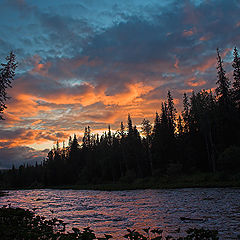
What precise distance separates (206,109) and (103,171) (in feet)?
111

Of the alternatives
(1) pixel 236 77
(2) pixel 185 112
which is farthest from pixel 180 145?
(1) pixel 236 77

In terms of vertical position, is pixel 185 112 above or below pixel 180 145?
above

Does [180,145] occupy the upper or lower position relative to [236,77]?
lower

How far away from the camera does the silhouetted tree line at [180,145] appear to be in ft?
130

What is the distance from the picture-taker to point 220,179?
31.1 metres

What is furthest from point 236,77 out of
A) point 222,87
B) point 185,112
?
point 185,112

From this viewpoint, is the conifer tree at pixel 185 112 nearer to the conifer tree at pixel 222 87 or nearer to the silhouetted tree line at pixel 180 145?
the silhouetted tree line at pixel 180 145

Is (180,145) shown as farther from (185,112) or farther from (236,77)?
(236,77)

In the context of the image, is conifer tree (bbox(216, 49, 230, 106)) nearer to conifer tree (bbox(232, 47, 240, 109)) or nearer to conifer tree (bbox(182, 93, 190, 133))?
conifer tree (bbox(232, 47, 240, 109))

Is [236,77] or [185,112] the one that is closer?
[236,77]

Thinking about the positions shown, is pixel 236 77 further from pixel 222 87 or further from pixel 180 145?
pixel 180 145

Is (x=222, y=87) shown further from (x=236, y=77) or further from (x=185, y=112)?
(x=185, y=112)

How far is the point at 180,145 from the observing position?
52500mm

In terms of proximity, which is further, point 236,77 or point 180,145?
point 180,145
